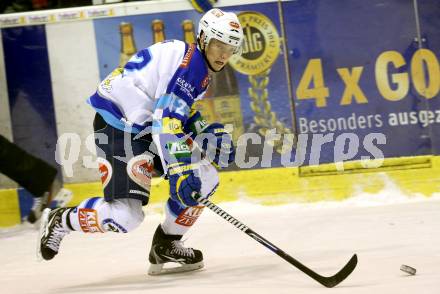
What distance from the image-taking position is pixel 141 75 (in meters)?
3.33

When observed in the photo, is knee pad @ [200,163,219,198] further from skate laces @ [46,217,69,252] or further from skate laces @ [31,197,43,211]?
skate laces @ [31,197,43,211]

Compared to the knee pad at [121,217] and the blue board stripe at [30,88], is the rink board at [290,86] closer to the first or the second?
the blue board stripe at [30,88]

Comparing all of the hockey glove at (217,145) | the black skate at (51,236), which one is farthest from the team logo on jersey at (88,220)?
the hockey glove at (217,145)

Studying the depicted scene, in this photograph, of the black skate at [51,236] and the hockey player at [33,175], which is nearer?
the black skate at [51,236]

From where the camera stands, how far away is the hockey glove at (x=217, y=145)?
11.5ft

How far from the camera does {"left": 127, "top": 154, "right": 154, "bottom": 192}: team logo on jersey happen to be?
3.29 meters

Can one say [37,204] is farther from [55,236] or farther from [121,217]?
[121,217]

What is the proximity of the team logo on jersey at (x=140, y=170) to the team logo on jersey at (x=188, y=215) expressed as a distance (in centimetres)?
22

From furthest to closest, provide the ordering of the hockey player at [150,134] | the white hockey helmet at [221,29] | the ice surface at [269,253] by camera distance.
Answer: the white hockey helmet at [221,29] < the hockey player at [150,134] < the ice surface at [269,253]

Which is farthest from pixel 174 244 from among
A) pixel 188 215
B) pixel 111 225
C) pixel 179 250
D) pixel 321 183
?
pixel 321 183

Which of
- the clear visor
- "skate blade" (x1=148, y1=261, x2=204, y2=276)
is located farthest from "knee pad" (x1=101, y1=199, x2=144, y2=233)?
the clear visor

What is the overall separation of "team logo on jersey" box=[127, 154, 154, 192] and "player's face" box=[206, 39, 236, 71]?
47 cm

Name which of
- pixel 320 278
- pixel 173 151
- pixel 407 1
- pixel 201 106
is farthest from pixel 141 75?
pixel 407 1

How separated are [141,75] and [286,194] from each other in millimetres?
2058
